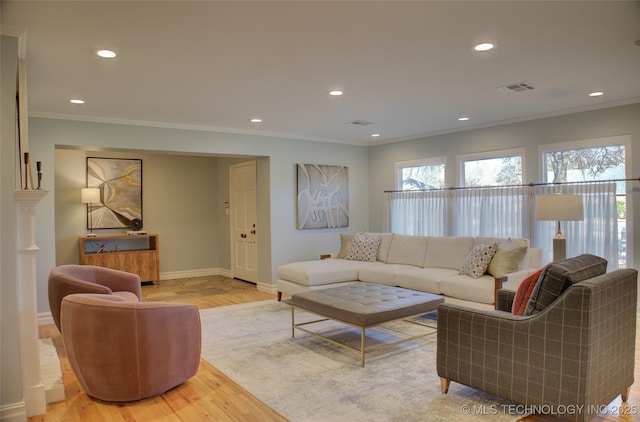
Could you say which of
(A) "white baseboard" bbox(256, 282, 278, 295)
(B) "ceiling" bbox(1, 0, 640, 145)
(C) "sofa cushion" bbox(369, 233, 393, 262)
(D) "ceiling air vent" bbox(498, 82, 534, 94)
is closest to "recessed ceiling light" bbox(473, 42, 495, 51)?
(B) "ceiling" bbox(1, 0, 640, 145)

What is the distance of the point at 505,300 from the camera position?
3266 mm

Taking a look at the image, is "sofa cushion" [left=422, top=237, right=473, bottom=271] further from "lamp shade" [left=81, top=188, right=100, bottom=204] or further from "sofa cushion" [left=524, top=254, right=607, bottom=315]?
"lamp shade" [left=81, top=188, right=100, bottom=204]

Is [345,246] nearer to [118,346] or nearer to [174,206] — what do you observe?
[174,206]

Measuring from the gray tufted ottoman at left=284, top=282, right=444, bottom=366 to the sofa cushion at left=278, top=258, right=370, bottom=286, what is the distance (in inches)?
38.7

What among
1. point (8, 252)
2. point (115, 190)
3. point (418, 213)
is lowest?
point (8, 252)

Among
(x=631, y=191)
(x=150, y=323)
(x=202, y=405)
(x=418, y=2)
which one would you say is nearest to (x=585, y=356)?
(x=418, y=2)

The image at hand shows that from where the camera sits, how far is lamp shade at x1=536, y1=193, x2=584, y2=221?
4.29 meters

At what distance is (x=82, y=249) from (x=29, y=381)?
4623 mm

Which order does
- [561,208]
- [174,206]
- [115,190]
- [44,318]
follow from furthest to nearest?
[174,206], [115,190], [44,318], [561,208]

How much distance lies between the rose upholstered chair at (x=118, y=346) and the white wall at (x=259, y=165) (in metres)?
2.52

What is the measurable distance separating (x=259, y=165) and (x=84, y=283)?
3501 millimetres

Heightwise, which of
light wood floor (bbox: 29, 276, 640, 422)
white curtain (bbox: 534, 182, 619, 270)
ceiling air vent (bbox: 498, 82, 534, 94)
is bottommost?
light wood floor (bbox: 29, 276, 640, 422)

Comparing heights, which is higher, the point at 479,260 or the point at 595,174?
the point at 595,174

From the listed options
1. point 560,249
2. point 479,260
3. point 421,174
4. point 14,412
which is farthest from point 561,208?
point 14,412
